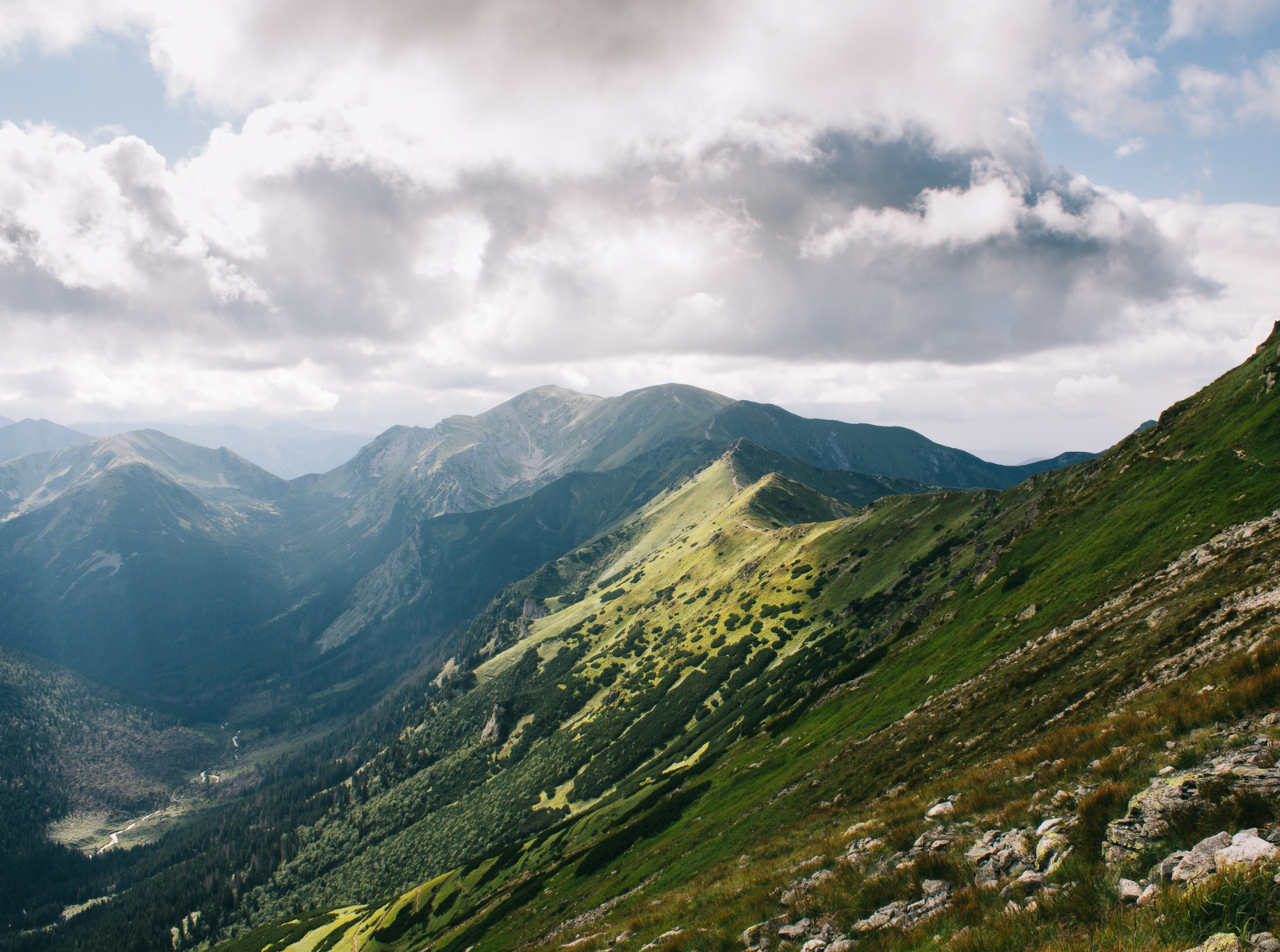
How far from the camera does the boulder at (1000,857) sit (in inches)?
475

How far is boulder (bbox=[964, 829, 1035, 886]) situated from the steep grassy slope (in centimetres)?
57

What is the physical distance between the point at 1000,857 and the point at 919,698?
48.3 meters

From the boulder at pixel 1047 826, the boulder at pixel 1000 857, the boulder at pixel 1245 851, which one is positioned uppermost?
the boulder at pixel 1245 851

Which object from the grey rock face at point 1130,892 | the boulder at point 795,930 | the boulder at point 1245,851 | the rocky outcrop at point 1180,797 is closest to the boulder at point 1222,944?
the boulder at point 1245,851

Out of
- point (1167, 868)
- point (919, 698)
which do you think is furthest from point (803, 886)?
point (919, 698)

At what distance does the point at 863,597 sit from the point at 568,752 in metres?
106

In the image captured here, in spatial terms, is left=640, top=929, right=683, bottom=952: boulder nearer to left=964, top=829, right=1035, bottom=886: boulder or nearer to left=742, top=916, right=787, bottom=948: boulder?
left=742, top=916, right=787, bottom=948: boulder

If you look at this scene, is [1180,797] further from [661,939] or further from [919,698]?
[919,698]

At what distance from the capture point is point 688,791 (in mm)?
73125

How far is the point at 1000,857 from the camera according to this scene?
41.2 feet

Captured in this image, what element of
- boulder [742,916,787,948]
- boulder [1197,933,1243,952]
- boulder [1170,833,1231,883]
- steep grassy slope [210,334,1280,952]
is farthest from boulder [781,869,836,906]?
boulder [1197,933,1243,952]

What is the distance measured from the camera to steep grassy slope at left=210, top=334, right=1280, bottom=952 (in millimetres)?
19312

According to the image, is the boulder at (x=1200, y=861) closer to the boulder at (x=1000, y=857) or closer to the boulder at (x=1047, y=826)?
the boulder at (x=1000, y=857)

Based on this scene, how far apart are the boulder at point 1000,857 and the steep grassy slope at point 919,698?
1.86ft
